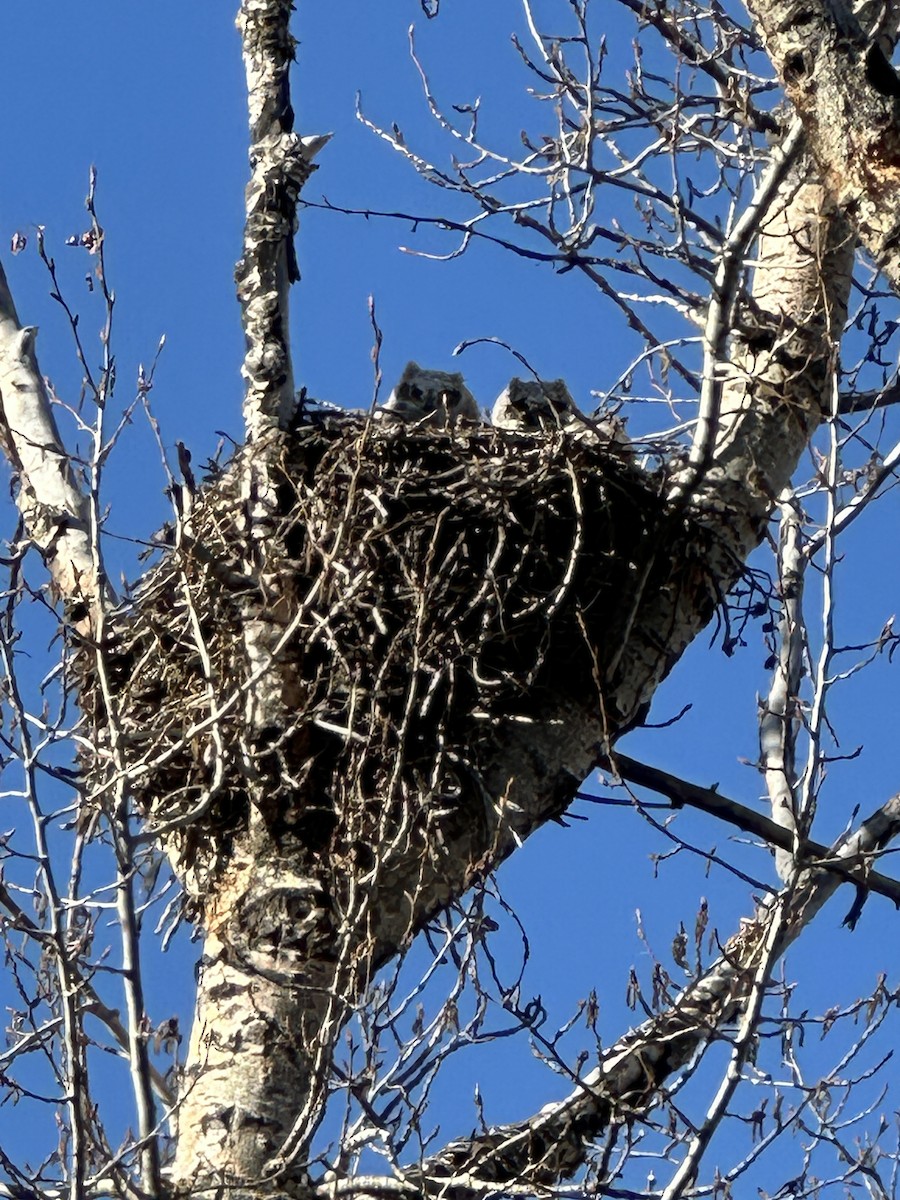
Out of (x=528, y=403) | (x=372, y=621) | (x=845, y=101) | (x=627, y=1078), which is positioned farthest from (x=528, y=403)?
(x=845, y=101)

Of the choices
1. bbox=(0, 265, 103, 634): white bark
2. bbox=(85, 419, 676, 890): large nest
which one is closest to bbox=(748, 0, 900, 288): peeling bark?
bbox=(85, 419, 676, 890): large nest

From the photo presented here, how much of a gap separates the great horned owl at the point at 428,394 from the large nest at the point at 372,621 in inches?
41.7

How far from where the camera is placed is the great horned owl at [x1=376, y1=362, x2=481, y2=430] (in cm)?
710

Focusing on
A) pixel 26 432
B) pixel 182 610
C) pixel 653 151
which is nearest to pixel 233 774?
pixel 182 610

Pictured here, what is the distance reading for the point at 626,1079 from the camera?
539cm

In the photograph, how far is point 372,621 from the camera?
554cm

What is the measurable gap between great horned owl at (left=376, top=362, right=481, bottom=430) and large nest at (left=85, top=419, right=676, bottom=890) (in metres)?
1.06

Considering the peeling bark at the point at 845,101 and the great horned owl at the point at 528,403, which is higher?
the great horned owl at the point at 528,403

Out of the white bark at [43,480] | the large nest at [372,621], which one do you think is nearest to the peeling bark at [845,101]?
→ the large nest at [372,621]

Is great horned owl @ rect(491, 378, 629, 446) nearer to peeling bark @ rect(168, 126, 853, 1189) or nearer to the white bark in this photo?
peeling bark @ rect(168, 126, 853, 1189)

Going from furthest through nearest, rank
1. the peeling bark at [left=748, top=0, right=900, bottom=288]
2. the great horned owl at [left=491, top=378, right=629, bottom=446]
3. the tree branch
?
1. the great horned owl at [left=491, top=378, right=629, bottom=446]
2. the tree branch
3. the peeling bark at [left=748, top=0, right=900, bottom=288]

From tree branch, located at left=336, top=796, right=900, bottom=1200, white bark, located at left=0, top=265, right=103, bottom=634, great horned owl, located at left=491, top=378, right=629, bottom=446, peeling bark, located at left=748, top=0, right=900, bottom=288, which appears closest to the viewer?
peeling bark, located at left=748, top=0, right=900, bottom=288

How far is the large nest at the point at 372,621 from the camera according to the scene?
5.29 m

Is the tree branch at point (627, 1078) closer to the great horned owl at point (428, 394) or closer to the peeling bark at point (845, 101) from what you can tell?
the peeling bark at point (845, 101)
